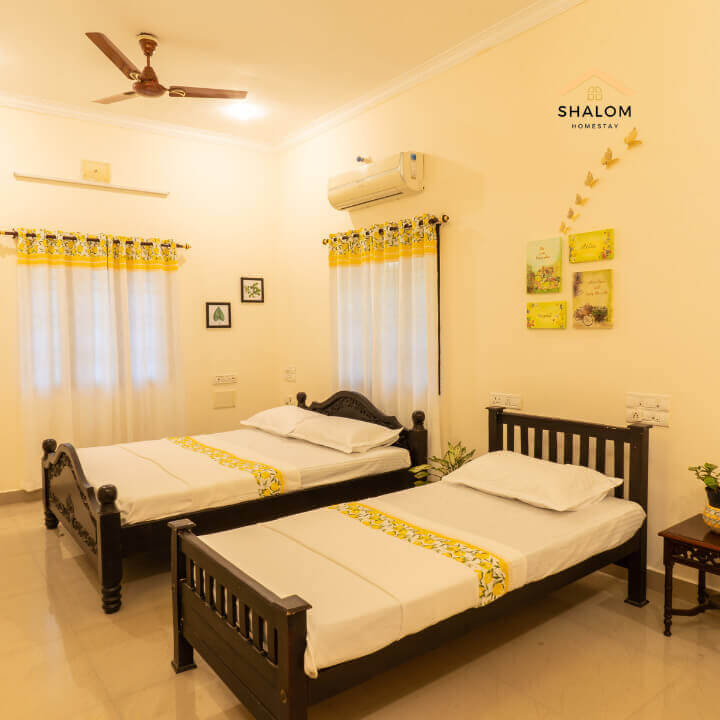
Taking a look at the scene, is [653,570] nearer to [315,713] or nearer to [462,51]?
[315,713]

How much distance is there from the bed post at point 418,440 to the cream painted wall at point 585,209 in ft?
0.52

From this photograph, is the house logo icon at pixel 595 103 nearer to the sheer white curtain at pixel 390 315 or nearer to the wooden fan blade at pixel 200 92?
the sheer white curtain at pixel 390 315

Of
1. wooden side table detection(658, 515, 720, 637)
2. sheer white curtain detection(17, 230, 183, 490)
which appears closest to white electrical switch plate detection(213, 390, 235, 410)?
sheer white curtain detection(17, 230, 183, 490)

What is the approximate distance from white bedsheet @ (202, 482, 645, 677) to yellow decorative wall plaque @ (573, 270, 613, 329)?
89 cm

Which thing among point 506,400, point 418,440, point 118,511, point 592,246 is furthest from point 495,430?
point 118,511

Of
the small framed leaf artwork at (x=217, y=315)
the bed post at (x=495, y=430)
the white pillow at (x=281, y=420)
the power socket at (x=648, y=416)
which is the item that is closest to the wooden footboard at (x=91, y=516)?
the white pillow at (x=281, y=420)

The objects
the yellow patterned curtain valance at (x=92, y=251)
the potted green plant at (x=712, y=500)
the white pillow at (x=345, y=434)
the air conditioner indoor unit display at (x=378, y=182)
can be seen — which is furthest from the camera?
the yellow patterned curtain valance at (x=92, y=251)

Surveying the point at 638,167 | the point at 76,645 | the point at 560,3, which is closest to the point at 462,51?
the point at 560,3

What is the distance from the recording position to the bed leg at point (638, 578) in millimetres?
2689

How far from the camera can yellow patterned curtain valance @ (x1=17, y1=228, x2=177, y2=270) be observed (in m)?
4.25

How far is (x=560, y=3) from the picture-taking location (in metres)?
3.01

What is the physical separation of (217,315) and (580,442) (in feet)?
11.0

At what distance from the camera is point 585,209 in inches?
118

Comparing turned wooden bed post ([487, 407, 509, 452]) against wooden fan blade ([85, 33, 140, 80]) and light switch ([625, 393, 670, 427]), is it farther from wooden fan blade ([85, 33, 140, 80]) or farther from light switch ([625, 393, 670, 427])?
wooden fan blade ([85, 33, 140, 80])
